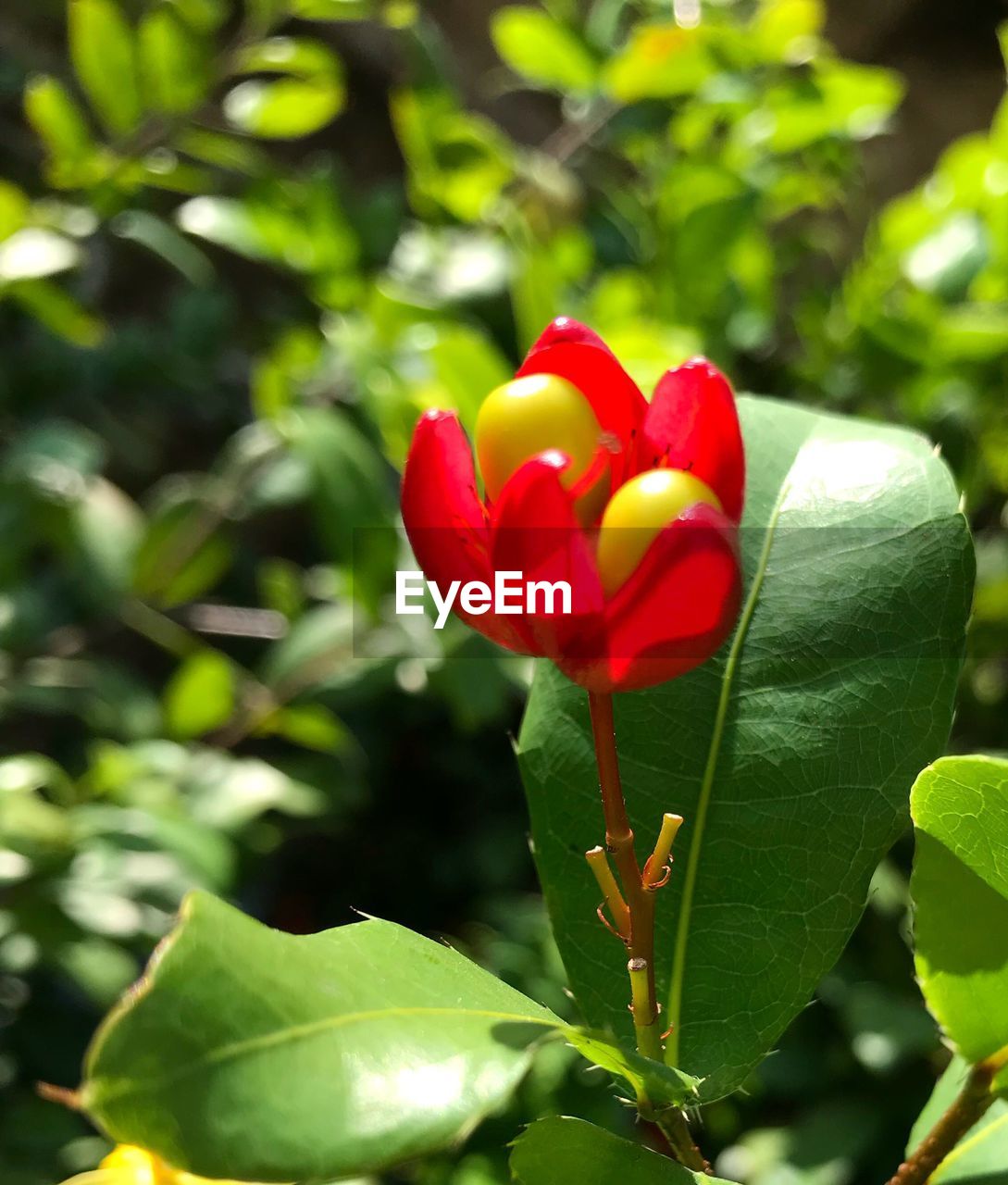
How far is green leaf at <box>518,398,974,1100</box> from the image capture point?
396mm

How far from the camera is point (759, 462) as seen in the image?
46 cm

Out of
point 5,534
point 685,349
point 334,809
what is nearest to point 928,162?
point 685,349

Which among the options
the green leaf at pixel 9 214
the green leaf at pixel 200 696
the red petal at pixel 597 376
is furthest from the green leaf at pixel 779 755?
the green leaf at pixel 9 214

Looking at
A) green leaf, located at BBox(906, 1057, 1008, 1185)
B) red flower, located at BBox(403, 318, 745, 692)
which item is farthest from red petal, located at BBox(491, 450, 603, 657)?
green leaf, located at BBox(906, 1057, 1008, 1185)

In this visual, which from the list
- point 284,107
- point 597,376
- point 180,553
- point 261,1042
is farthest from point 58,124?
point 261,1042

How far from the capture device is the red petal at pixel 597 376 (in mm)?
353

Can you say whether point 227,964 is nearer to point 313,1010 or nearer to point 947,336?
point 313,1010

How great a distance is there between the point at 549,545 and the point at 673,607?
4 centimetres

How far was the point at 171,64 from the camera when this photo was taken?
106cm

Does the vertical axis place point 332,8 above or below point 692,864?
above

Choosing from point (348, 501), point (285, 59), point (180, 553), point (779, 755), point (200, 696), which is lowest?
point (200, 696)

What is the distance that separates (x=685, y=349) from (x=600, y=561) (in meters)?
0.64

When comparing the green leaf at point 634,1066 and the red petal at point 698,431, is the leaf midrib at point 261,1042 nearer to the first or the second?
the green leaf at point 634,1066

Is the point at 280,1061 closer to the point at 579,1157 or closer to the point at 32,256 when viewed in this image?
the point at 579,1157
